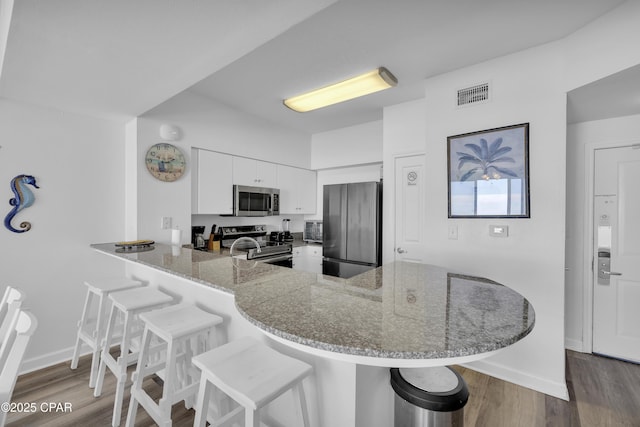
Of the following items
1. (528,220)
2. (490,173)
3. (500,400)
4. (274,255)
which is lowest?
(500,400)

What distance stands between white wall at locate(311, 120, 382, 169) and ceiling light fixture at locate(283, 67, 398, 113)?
1065mm

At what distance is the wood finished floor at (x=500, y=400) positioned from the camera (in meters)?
1.66

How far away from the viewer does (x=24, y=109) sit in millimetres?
2148

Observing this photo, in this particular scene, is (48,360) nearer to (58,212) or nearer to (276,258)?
(58,212)

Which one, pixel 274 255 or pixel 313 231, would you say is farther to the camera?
pixel 313 231

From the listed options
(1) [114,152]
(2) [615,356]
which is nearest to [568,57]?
(2) [615,356]

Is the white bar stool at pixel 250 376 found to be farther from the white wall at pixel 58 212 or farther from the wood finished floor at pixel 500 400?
the white wall at pixel 58 212

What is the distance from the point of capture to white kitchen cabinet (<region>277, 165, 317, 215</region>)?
3949 mm

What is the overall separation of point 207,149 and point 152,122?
0.58 meters

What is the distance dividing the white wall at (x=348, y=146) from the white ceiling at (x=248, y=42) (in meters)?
1.07

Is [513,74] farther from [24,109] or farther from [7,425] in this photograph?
[7,425]

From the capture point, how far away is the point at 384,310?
0.92 metres

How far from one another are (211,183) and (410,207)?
7.44 feet

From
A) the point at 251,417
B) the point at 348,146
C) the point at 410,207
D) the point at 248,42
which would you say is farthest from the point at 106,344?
the point at 348,146
